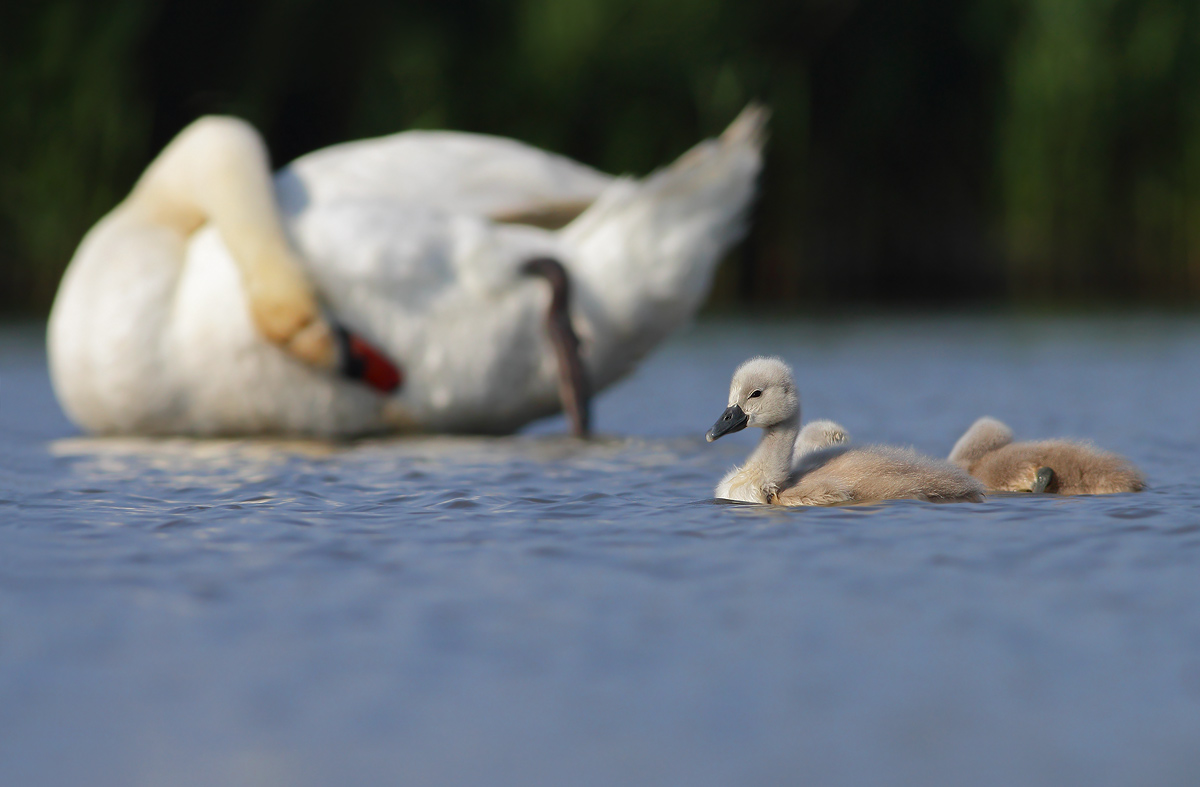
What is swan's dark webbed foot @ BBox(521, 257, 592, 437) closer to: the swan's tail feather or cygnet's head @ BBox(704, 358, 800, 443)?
the swan's tail feather

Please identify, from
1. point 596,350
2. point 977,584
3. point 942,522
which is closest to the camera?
point 977,584

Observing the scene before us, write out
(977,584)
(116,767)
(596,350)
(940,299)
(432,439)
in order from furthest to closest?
(940,299), (596,350), (432,439), (977,584), (116,767)

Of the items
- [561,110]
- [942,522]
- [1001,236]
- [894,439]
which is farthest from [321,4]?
[942,522]

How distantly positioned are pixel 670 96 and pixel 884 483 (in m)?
9.28

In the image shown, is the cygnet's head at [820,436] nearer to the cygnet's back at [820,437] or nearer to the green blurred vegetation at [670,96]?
the cygnet's back at [820,437]

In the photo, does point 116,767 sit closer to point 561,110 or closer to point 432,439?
point 432,439

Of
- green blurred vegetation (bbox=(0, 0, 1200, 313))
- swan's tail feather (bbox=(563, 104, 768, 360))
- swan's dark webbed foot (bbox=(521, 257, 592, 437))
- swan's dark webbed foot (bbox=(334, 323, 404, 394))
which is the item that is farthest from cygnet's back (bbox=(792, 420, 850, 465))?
green blurred vegetation (bbox=(0, 0, 1200, 313))

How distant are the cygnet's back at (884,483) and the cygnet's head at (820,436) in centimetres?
66

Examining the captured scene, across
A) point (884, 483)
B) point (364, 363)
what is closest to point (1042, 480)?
point (884, 483)

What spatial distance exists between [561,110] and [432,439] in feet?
22.8

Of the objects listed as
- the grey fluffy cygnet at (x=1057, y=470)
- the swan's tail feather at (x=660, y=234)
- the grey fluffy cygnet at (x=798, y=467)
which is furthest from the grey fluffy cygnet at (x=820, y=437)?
the swan's tail feather at (x=660, y=234)

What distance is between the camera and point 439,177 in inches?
259

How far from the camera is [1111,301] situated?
47.3 feet

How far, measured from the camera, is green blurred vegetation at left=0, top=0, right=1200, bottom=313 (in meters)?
12.2
